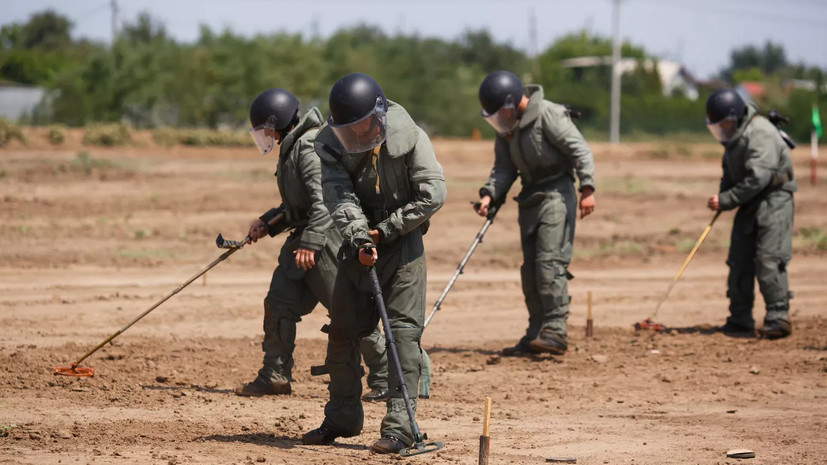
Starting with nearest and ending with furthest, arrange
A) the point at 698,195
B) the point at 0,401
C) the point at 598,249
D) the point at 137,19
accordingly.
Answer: the point at 0,401 → the point at 598,249 → the point at 698,195 → the point at 137,19

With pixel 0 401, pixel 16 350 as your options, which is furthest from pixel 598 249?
pixel 0 401

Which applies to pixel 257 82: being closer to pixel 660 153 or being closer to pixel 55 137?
pixel 55 137

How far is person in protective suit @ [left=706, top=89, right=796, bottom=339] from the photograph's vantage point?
1117cm

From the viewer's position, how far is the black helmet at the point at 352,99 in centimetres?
639

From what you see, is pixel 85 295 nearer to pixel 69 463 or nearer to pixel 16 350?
pixel 16 350

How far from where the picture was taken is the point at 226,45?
4278cm

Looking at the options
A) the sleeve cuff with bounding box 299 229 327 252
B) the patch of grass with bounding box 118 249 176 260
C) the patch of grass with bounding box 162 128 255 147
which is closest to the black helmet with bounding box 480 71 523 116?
the sleeve cuff with bounding box 299 229 327 252

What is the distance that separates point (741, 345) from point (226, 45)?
34.2 meters

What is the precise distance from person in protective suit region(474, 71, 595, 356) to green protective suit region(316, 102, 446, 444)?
11.3 feet

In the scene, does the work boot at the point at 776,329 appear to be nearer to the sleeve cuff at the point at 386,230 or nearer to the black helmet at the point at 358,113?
the sleeve cuff at the point at 386,230

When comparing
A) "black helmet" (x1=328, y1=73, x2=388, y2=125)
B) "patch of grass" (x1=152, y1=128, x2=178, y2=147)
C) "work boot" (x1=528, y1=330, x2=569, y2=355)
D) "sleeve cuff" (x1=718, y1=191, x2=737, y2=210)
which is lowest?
"work boot" (x1=528, y1=330, x2=569, y2=355)

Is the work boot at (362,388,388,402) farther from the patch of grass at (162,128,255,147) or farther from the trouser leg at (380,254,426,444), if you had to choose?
the patch of grass at (162,128,255,147)

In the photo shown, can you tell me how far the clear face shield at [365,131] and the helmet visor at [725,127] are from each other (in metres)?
5.74

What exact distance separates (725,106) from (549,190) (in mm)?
2203
